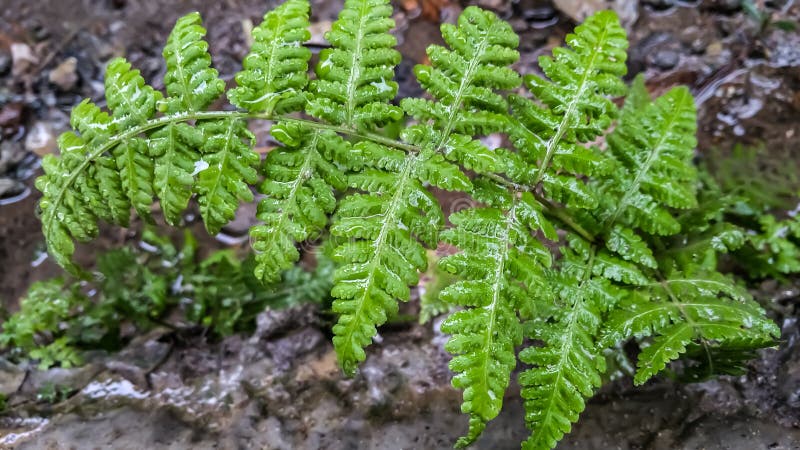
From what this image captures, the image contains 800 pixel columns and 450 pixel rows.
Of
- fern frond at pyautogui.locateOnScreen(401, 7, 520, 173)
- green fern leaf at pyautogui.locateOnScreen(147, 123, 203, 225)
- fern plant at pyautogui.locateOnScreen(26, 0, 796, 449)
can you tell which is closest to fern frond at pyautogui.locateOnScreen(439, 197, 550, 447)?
fern plant at pyautogui.locateOnScreen(26, 0, 796, 449)

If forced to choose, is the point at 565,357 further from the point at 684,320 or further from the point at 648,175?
Result: the point at 648,175

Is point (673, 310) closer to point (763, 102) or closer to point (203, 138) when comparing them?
point (203, 138)

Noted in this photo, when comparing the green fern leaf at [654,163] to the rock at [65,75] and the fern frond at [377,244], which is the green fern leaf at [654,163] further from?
the rock at [65,75]

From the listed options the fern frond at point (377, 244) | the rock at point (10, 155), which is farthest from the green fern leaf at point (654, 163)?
the rock at point (10, 155)

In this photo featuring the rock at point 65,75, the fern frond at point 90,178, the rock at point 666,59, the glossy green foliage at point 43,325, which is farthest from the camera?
the rock at point 65,75

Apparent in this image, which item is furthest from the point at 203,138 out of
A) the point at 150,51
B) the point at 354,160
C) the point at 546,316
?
the point at 150,51

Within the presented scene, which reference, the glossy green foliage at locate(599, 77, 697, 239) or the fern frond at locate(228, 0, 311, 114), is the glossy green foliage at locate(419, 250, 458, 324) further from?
the fern frond at locate(228, 0, 311, 114)
